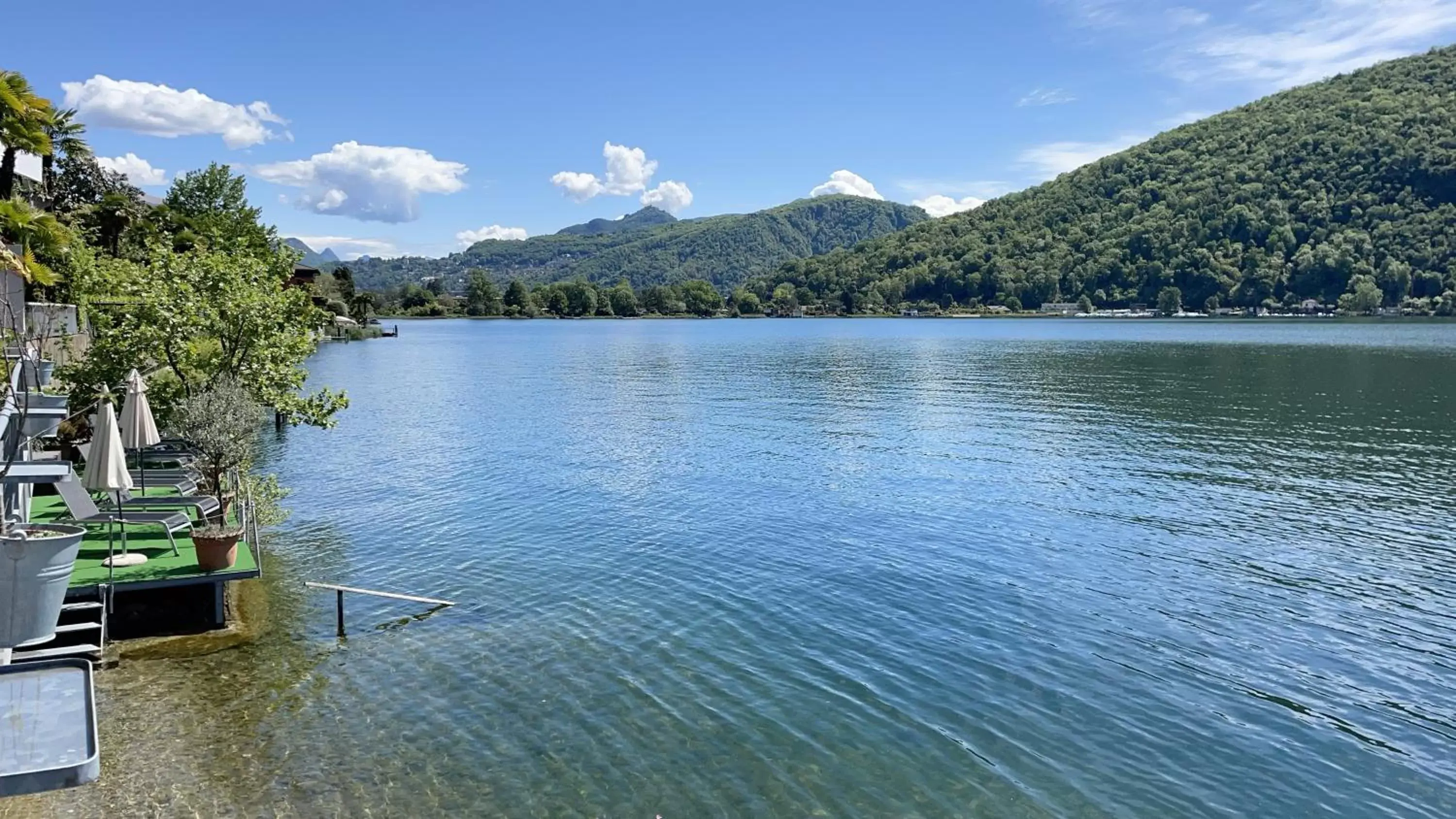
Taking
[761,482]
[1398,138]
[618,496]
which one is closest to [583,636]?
[618,496]

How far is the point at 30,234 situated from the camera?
29.7m

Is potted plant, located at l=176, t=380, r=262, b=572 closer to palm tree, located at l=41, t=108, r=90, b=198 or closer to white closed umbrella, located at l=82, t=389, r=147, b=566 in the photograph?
white closed umbrella, located at l=82, t=389, r=147, b=566

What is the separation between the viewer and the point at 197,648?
51.9 ft

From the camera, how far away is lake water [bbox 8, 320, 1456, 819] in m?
Result: 12.2

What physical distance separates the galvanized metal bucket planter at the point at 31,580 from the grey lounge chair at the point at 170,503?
8.91 metres

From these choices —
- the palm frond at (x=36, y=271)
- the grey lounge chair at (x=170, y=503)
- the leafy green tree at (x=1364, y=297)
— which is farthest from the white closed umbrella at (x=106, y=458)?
the leafy green tree at (x=1364, y=297)

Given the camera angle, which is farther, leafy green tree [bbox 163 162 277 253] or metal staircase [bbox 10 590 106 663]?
leafy green tree [bbox 163 162 277 253]

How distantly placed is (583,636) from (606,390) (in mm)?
52496

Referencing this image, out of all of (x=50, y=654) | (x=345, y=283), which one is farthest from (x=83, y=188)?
(x=345, y=283)

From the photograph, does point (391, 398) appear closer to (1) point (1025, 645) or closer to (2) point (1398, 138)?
(1) point (1025, 645)

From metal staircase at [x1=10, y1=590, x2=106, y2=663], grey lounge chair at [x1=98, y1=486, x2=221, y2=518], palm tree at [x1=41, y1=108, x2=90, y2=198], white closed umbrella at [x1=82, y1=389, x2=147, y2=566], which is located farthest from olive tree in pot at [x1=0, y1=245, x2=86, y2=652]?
palm tree at [x1=41, y1=108, x2=90, y2=198]

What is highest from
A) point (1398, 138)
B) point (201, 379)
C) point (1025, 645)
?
point (1398, 138)

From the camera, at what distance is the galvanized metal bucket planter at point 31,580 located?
10.1 m

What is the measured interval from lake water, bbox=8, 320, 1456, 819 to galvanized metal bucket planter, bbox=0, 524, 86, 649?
219 centimetres
